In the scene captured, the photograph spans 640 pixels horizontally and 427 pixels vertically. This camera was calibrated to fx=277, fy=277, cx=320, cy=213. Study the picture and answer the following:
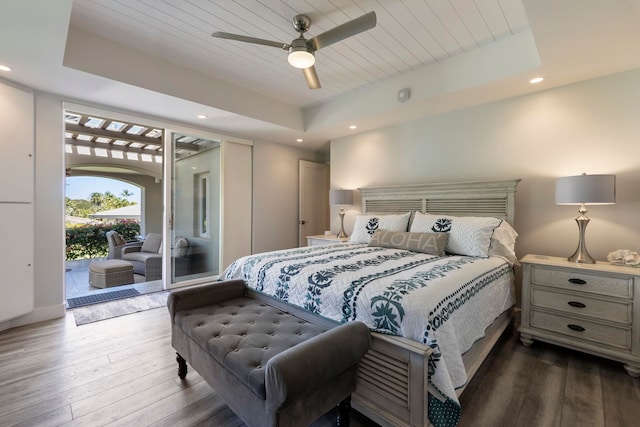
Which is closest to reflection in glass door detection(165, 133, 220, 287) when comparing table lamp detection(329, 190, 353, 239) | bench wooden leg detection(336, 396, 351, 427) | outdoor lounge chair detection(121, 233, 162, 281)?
outdoor lounge chair detection(121, 233, 162, 281)

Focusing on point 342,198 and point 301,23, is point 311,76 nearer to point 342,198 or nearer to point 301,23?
point 301,23

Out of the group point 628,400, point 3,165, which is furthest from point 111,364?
point 628,400

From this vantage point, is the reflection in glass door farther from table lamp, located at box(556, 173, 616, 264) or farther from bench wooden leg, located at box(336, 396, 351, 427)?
table lamp, located at box(556, 173, 616, 264)

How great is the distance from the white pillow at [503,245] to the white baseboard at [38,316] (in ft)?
15.1

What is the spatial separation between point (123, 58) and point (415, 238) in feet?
11.2

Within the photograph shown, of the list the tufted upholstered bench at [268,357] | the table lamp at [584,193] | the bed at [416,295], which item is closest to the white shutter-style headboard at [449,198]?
the bed at [416,295]

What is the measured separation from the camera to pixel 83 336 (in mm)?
2615

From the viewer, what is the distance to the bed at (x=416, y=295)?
135 cm

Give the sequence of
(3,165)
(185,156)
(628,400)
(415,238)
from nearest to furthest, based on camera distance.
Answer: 1. (628,400)
2. (3,165)
3. (415,238)
4. (185,156)

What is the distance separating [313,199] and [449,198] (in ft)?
9.66

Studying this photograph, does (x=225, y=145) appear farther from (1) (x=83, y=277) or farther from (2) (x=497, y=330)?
(2) (x=497, y=330)

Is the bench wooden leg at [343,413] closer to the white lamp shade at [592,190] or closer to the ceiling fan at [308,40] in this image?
the ceiling fan at [308,40]

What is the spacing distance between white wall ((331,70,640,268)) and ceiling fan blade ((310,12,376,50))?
7.15 ft

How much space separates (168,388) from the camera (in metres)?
1.88
